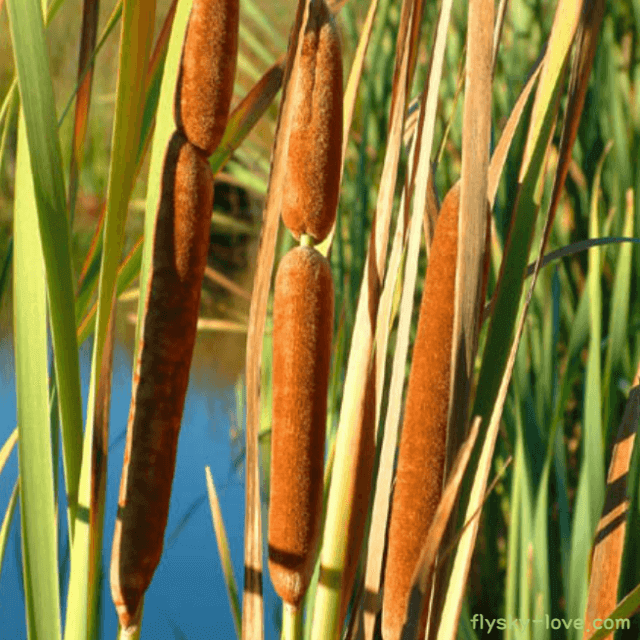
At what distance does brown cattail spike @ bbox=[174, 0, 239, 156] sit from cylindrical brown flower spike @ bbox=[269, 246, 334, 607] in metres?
0.05

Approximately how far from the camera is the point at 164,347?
1.01 ft

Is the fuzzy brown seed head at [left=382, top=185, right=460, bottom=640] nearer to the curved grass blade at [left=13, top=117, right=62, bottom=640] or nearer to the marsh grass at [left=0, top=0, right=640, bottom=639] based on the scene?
the marsh grass at [left=0, top=0, right=640, bottom=639]

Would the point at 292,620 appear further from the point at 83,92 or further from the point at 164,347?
the point at 83,92

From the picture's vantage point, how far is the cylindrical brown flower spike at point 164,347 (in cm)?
30

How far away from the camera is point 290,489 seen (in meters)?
0.32

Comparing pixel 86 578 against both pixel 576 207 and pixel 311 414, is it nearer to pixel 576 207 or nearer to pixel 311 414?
pixel 311 414

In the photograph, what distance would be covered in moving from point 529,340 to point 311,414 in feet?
2.29

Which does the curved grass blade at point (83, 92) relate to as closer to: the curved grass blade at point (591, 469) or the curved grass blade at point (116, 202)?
Result: the curved grass blade at point (116, 202)

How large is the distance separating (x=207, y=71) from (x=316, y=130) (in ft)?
0.13

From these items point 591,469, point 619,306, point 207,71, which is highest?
point 207,71

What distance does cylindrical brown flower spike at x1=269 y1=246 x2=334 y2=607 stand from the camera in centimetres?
31

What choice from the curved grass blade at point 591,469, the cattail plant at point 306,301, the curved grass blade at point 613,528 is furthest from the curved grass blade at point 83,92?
the curved grass blade at point 591,469

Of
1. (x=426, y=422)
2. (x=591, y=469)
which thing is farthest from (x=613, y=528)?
(x=591, y=469)

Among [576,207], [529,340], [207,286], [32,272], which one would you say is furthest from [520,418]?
[207,286]
